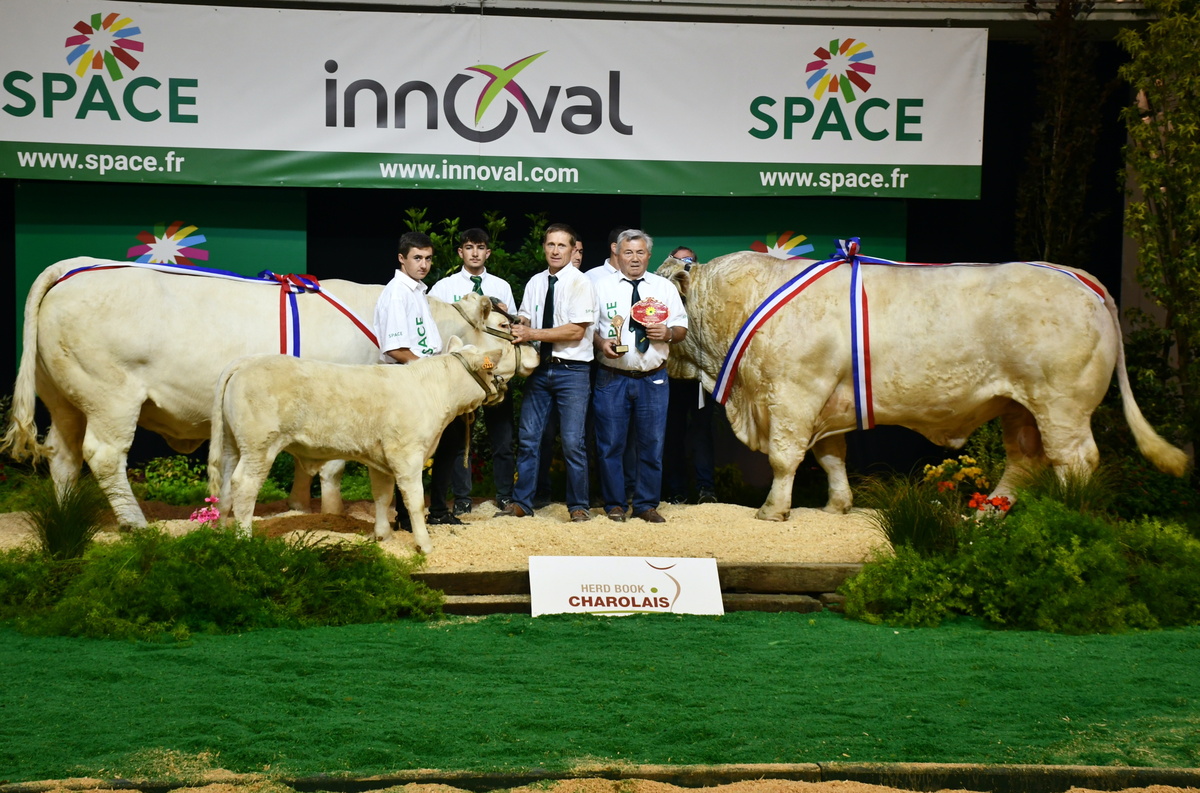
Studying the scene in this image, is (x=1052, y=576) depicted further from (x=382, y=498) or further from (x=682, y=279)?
(x=382, y=498)

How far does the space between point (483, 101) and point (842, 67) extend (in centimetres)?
297

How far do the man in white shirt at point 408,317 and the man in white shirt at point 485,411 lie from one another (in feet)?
1.21

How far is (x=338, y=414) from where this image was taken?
20.6 feet

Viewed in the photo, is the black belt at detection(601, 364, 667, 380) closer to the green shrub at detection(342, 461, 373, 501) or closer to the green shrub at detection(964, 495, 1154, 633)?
the green shrub at detection(964, 495, 1154, 633)

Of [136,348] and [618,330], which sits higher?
[618,330]

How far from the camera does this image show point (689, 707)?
14.7 ft

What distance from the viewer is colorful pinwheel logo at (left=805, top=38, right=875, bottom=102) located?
964cm

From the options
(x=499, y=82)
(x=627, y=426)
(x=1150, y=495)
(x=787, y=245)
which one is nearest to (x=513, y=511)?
(x=627, y=426)

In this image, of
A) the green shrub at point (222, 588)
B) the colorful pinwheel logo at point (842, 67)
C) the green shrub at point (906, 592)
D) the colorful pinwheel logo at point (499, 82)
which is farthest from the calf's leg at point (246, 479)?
the colorful pinwheel logo at point (842, 67)

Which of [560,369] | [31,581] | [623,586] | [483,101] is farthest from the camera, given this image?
[483,101]

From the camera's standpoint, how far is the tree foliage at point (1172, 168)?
8.45m

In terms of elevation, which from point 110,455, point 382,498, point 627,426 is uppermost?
point 627,426

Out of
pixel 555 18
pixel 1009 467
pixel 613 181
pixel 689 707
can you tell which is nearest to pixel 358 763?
pixel 689 707

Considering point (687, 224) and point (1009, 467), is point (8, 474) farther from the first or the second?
point (1009, 467)
